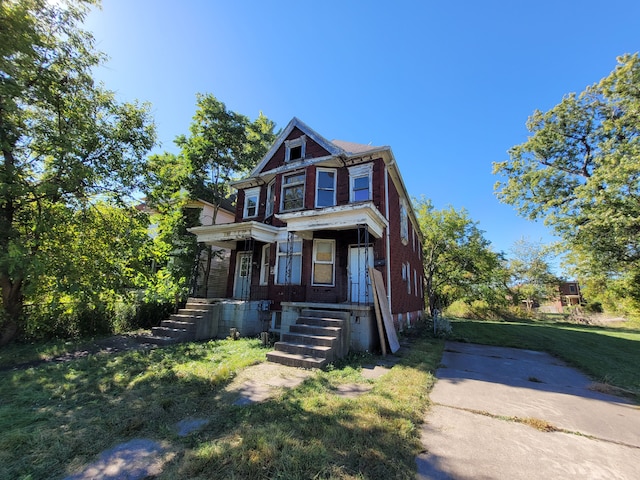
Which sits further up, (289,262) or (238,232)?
(238,232)

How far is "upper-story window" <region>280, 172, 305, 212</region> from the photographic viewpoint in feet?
39.5

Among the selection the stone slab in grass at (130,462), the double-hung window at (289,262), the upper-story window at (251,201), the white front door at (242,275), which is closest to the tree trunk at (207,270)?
the white front door at (242,275)

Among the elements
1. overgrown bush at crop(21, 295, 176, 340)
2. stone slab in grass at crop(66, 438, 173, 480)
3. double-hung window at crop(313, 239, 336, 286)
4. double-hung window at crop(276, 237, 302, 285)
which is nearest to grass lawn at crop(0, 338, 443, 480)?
stone slab in grass at crop(66, 438, 173, 480)

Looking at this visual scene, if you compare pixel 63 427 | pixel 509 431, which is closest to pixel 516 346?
pixel 509 431

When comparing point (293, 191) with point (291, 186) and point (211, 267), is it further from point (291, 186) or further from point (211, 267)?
point (211, 267)

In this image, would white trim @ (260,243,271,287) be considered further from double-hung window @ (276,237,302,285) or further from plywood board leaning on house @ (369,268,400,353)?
plywood board leaning on house @ (369,268,400,353)

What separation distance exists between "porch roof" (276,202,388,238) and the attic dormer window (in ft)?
12.9

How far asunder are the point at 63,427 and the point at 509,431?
5950 mm

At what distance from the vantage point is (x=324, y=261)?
10.7 metres

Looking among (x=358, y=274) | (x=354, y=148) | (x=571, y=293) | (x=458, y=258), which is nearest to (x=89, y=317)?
(x=358, y=274)

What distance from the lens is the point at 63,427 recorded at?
3561 mm

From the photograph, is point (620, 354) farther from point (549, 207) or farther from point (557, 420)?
point (549, 207)

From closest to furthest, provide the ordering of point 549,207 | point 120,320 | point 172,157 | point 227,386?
point 227,386 < point 120,320 < point 172,157 < point 549,207

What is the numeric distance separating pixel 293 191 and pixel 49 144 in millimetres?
8042
